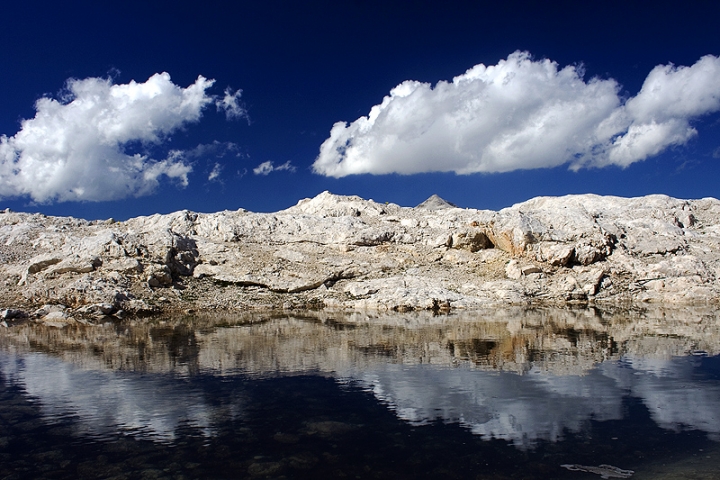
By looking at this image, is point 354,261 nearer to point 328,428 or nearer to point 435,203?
point 328,428

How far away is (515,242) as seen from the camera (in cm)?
4141

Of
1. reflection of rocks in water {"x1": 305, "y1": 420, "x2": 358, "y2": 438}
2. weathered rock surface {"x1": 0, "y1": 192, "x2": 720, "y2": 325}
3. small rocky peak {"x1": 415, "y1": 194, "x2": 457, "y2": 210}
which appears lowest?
reflection of rocks in water {"x1": 305, "y1": 420, "x2": 358, "y2": 438}

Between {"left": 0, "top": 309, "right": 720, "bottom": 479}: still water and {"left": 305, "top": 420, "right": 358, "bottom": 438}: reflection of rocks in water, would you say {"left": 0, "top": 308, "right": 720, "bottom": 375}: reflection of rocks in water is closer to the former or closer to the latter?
{"left": 0, "top": 309, "right": 720, "bottom": 479}: still water

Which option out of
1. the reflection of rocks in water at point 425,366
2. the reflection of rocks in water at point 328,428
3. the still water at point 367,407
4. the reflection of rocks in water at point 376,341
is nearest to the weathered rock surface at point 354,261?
the reflection of rocks in water at point 376,341

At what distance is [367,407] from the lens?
11.0 metres

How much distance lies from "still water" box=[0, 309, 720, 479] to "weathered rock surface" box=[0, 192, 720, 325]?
1408cm

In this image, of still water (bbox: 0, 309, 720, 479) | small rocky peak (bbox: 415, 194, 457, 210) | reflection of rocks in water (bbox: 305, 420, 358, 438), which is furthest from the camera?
small rocky peak (bbox: 415, 194, 457, 210)

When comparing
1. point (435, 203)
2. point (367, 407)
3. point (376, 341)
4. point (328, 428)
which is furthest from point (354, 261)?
point (435, 203)

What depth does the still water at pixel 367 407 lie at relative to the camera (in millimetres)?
7949

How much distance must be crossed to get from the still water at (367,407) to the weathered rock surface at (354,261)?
1408 cm

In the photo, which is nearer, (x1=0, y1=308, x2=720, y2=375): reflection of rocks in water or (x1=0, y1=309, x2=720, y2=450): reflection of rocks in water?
(x1=0, y1=309, x2=720, y2=450): reflection of rocks in water

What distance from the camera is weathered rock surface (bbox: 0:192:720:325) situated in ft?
114

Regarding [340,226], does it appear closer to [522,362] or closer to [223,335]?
[223,335]

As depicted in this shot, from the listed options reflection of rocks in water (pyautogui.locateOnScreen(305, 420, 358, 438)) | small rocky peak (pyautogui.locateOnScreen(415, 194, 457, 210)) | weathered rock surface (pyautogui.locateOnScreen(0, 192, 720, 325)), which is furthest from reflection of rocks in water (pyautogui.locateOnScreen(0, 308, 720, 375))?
small rocky peak (pyautogui.locateOnScreen(415, 194, 457, 210))
